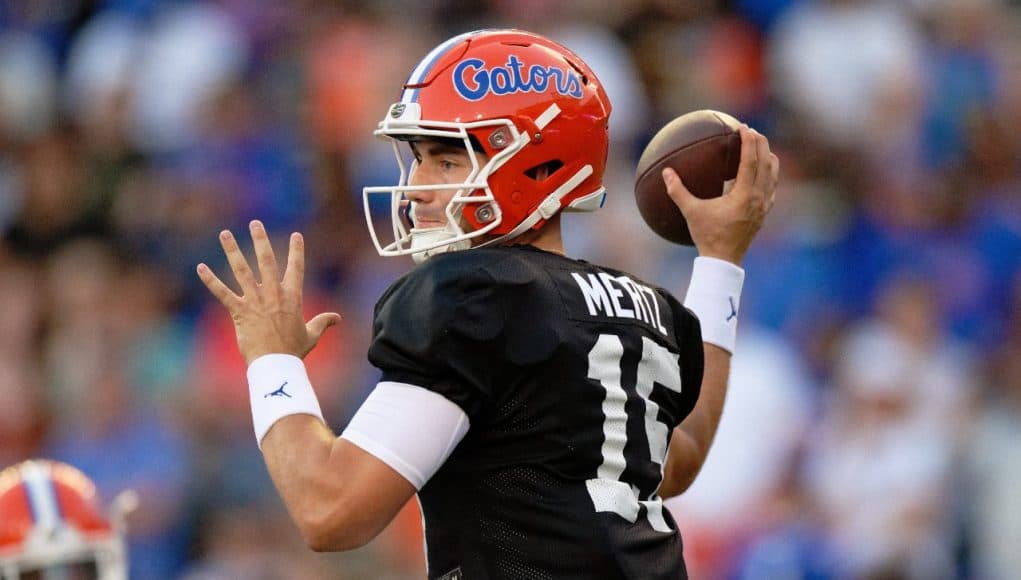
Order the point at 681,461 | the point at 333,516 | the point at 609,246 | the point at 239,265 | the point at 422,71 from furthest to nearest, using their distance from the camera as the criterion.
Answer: the point at 609,246 < the point at 681,461 < the point at 422,71 < the point at 239,265 < the point at 333,516

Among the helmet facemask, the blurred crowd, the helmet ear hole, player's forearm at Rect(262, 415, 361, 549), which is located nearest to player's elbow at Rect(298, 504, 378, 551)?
player's forearm at Rect(262, 415, 361, 549)

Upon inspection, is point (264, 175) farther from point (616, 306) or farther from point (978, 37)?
point (616, 306)

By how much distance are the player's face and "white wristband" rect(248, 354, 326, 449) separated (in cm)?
42

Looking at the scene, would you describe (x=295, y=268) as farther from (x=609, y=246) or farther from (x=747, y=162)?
(x=609, y=246)

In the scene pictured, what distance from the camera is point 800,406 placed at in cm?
720

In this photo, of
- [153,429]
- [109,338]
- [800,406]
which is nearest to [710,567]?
[800,406]

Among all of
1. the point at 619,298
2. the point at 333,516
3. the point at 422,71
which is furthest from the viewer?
the point at 422,71

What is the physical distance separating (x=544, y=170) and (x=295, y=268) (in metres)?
0.57

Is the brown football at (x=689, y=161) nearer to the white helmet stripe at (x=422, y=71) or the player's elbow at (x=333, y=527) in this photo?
the white helmet stripe at (x=422, y=71)

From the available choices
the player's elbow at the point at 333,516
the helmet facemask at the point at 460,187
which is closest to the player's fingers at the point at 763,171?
the helmet facemask at the point at 460,187

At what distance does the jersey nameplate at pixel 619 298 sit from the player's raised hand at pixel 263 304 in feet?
1.80

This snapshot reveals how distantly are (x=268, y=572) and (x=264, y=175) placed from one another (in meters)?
2.95

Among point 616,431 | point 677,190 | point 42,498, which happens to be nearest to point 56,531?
point 42,498

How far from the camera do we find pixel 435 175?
3.31 m
